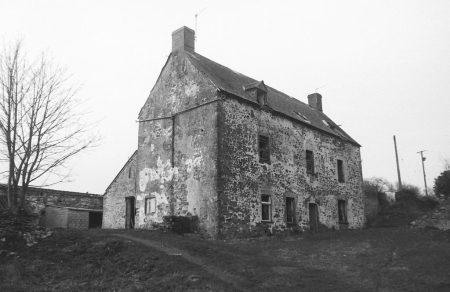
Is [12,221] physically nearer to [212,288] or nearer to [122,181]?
[212,288]

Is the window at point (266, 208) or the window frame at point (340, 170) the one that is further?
the window frame at point (340, 170)

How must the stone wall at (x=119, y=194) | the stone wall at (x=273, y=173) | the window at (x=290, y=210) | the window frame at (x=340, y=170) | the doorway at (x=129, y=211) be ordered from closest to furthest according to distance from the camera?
1. the stone wall at (x=273, y=173)
2. the window at (x=290, y=210)
3. the doorway at (x=129, y=211)
4. the stone wall at (x=119, y=194)
5. the window frame at (x=340, y=170)

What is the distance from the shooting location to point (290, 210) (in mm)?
23031

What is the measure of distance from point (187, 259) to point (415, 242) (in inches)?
340

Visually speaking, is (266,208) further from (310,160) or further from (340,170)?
(340,170)

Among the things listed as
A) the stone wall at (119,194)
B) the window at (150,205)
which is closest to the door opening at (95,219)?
the stone wall at (119,194)

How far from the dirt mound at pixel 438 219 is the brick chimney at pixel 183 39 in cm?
1441

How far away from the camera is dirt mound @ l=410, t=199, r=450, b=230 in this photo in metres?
18.1

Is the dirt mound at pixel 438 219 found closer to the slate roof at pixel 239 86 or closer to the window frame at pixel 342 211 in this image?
the window frame at pixel 342 211

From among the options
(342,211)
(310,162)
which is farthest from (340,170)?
(310,162)

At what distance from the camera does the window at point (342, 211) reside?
27672 millimetres

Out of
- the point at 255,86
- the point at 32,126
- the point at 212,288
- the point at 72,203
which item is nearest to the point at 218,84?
the point at 255,86

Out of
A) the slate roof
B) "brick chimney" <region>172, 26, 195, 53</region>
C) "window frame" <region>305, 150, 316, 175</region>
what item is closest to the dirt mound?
"window frame" <region>305, 150, 316, 175</region>

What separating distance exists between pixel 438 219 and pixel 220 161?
959cm
